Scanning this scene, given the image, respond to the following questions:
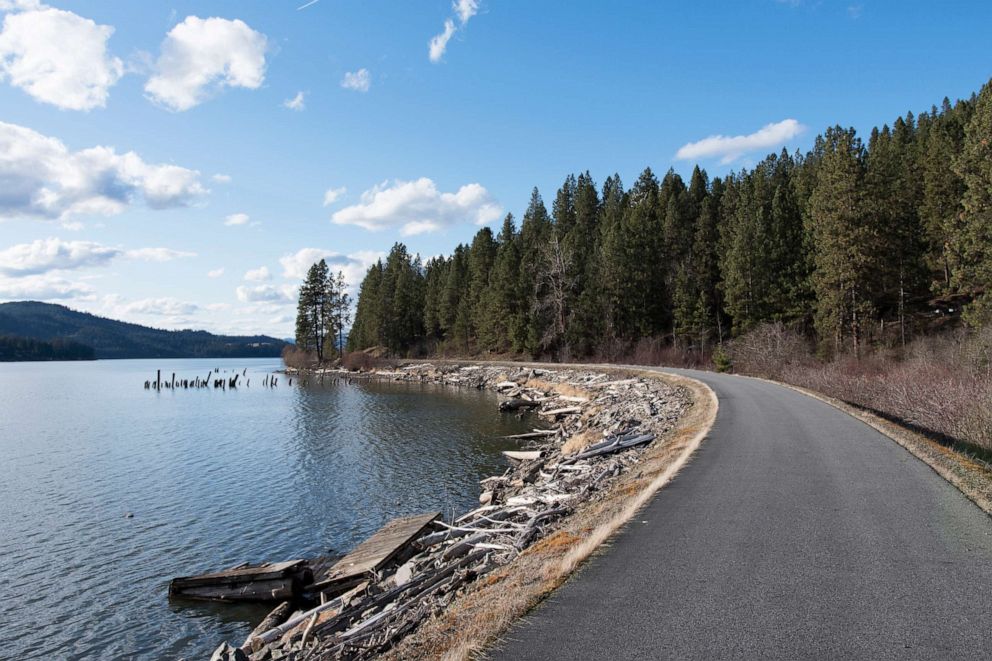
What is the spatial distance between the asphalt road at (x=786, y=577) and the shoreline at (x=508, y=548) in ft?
1.71

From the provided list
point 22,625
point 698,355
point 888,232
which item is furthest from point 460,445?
point 888,232

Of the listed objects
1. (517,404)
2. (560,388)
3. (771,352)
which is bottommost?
(517,404)

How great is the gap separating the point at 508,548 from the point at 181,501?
14.0 metres

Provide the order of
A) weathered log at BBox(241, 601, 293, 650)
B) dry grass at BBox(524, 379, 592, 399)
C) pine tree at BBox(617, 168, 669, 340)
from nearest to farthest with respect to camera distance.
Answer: weathered log at BBox(241, 601, 293, 650) < dry grass at BBox(524, 379, 592, 399) < pine tree at BBox(617, 168, 669, 340)

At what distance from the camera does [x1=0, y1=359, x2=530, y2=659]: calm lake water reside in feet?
34.8

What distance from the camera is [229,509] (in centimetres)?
1708

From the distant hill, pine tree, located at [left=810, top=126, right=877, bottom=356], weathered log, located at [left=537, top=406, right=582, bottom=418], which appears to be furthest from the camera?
the distant hill

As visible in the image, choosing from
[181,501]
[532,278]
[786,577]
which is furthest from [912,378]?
[532,278]

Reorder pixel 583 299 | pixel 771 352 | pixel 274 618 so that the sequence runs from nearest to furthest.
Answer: pixel 274 618, pixel 771 352, pixel 583 299

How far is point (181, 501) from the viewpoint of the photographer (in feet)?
59.0

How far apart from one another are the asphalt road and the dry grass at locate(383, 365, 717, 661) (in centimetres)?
20

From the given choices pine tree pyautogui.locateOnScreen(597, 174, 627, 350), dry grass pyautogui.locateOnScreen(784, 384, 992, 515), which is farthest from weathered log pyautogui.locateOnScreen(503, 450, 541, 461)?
pine tree pyautogui.locateOnScreen(597, 174, 627, 350)

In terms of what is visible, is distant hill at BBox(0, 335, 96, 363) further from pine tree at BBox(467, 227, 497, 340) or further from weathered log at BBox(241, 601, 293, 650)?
weathered log at BBox(241, 601, 293, 650)

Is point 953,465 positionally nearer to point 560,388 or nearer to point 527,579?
point 527,579
